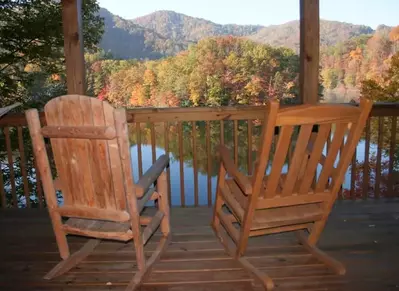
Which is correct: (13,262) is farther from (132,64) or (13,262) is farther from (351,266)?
(132,64)

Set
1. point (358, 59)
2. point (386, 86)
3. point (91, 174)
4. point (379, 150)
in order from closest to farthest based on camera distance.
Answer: point (91, 174)
point (379, 150)
point (358, 59)
point (386, 86)

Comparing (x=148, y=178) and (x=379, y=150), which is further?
(x=379, y=150)

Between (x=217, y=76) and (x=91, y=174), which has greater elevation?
(x=217, y=76)

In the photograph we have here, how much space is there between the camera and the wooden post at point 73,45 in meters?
3.00

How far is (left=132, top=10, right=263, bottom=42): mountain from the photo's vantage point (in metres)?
5.71

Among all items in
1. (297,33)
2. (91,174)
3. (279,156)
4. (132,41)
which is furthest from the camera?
(132,41)

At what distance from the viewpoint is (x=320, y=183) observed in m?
2.06

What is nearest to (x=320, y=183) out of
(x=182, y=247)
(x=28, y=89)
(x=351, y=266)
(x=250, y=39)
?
(x=351, y=266)

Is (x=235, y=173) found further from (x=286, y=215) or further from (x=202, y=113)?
(x=202, y=113)

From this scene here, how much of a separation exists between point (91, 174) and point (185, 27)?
466 centimetres

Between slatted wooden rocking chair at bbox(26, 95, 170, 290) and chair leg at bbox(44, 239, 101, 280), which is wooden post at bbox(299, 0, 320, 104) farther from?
chair leg at bbox(44, 239, 101, 280)

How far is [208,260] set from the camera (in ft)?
7.55

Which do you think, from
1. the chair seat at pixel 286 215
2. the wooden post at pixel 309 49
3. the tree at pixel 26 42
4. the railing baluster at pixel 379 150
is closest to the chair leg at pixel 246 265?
the chair seat at pixel 286 215

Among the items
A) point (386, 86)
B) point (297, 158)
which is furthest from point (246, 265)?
point (386, 86)
